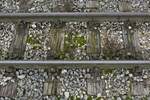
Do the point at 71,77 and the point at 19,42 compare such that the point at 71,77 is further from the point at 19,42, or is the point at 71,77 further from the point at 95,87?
the point at 19,42

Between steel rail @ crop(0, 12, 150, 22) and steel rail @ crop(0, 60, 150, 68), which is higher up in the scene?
steel rail @ crop(0, 12, 150, 22)

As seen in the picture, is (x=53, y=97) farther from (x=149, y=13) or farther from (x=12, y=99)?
(x=149, y=13)

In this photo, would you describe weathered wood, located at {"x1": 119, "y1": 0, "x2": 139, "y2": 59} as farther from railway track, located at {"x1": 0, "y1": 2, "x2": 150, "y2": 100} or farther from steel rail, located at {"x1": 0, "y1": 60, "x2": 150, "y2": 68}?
steel rail, located at {"x1": 0, "y1": 60, "x2": 150, "y2": 68}

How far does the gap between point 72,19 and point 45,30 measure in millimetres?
592

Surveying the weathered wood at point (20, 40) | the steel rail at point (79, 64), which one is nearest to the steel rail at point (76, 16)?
the weathered wood at point (20, 40)

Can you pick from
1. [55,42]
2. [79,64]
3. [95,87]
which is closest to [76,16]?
[55,42]

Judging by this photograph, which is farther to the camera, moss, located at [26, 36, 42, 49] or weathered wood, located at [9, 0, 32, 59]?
moss, located at [26, 36, 42, 49]

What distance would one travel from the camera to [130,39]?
18.4ft

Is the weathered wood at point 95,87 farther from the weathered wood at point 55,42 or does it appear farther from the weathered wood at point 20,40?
the weathered wood at point 20,40

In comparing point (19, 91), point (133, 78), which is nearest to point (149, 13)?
point (133, 78)

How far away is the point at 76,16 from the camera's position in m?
5.76

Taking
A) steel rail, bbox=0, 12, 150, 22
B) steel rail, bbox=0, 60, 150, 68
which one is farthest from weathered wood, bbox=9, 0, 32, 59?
steel rail, bbox=0, 60, 150, 68

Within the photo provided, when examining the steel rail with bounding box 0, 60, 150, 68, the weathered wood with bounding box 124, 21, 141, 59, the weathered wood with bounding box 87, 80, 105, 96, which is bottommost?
the weathered wood with bounding box 87, 80, 105, 96

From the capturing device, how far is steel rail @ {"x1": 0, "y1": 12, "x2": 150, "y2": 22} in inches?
225
